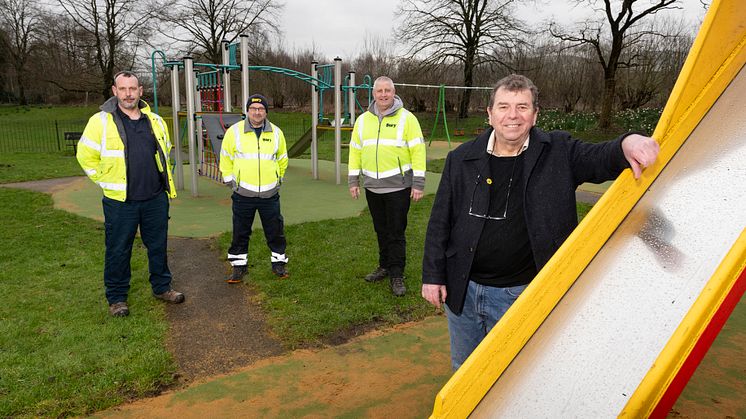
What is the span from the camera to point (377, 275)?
5309 millimetres

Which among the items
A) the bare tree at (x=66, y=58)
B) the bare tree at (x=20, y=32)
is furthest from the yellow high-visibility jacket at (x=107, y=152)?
the bare tree at (x=20, y=32)

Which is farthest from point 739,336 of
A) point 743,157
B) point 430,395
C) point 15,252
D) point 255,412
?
point 15,252

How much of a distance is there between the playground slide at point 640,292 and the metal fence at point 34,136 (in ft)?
63.2

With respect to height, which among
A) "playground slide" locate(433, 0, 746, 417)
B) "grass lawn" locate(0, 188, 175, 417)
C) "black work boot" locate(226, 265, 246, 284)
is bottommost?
"grass lawn" locate(0, 188, 175, 417)

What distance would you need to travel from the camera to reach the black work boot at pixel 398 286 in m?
4.94

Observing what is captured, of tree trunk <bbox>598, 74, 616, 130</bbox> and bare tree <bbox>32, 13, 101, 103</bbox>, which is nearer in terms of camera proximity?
tree trunk <bbox>598, 74, 616, 130</bbox>

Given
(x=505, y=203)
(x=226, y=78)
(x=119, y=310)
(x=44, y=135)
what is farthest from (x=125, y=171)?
(x=44, y=135)

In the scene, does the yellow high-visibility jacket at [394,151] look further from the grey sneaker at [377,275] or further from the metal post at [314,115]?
the metal post at [314,115]

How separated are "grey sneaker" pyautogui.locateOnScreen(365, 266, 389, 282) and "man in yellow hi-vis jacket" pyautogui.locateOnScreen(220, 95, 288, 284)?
37.4 inches

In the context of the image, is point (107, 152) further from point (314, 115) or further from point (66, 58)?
point (66, 58)

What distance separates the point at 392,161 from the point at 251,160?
55.2 inches

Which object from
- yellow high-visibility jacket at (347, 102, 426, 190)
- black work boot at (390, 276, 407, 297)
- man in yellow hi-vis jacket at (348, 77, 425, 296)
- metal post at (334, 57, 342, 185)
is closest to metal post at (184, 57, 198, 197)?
metal post at (334, 57, 342, 185)

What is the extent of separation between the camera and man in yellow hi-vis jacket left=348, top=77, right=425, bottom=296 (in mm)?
4840

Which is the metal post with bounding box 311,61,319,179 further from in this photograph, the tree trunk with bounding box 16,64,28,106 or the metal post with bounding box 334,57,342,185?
the tree trunk with bounding box 16,64,28,106
